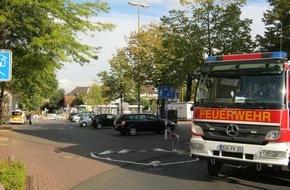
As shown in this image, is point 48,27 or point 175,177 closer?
point 175,177

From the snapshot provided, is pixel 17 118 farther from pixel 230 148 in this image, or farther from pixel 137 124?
pixel 230 148

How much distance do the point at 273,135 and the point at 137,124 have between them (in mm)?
20514

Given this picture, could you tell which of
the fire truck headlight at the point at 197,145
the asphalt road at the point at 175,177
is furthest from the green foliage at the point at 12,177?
the fire truck headlight at the point at 197,145

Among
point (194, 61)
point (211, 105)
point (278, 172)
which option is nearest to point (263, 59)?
point (211, 105)

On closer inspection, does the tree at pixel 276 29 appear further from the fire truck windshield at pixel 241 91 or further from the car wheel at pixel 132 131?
the fire truck windshield at pixel 241 91

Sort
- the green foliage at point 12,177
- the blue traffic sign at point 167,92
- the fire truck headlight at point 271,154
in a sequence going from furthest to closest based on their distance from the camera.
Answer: the blue traffic sign at point 167,92
the fire truck headlight at point 271,154
the green foliage at point 12,177

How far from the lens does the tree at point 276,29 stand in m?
27.5

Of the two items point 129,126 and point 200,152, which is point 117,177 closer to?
point 200,152

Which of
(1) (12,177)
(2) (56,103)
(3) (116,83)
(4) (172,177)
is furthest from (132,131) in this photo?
(2) (56,103)

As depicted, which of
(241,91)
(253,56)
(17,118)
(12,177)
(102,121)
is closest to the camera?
(12,177)

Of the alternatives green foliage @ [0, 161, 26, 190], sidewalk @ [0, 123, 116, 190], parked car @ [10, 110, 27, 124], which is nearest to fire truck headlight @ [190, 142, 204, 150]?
sidewalk @ [0, 123, 116, 190]

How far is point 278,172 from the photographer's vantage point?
1201cm

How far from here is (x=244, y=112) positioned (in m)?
9.65

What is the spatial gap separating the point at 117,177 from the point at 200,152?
2.57 metres
